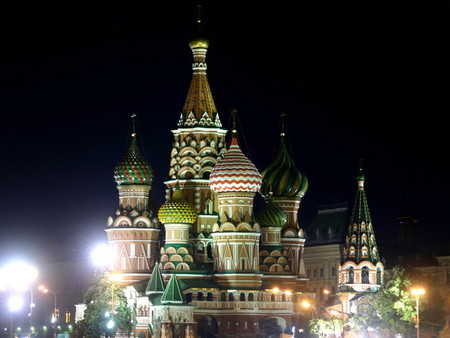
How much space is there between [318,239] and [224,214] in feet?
120

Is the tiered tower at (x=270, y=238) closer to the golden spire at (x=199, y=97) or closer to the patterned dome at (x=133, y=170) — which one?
the golden spire at (x=199, y=97)

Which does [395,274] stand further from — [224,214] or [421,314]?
[224,214]

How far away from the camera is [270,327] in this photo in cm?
8994

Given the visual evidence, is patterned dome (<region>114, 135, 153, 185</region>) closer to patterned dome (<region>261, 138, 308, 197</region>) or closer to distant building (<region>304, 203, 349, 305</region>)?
patterned dome (<region>261, 138, 308, 197</region>)

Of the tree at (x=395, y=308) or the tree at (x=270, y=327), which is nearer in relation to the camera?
the tree at (x=395, y=308)

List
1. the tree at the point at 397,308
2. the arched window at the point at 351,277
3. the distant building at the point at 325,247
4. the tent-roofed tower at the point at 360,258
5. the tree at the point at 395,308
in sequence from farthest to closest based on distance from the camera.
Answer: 1. the distant building at the point at 325,247
2. the arched window at the point at 351,277
3. the tent-roofed tower at the point at 360,258
4. the tree at the point at 397,308
5. the tree at the point at 395,308

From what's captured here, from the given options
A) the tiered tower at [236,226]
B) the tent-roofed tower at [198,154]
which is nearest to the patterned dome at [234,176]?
the tiered tower at [236,226]

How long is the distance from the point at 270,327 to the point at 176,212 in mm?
8834

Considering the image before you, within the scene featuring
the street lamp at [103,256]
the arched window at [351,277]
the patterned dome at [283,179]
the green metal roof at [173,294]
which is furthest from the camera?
the patterned dome at [283,179]

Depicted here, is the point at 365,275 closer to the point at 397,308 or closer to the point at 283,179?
the point at 283,179

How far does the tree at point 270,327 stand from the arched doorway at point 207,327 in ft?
8.92

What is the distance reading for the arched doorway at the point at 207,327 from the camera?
292 feet

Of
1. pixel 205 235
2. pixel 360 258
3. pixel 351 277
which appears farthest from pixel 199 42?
pixel 351 277

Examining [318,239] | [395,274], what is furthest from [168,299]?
[318,239]
